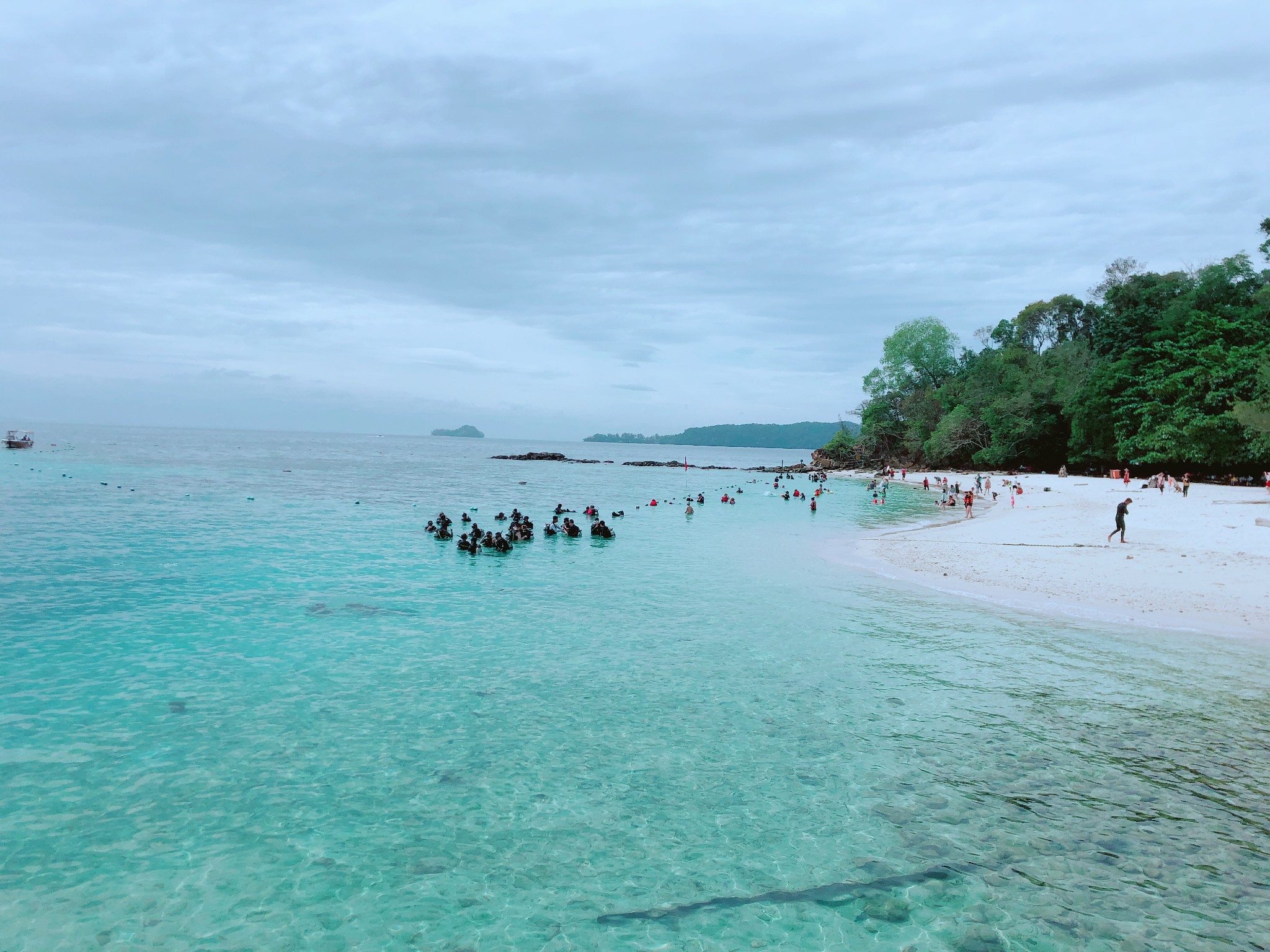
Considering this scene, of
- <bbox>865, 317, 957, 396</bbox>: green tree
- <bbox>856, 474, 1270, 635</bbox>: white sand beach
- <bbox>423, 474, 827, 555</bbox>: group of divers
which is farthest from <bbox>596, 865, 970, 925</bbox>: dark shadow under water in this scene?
<bbox>865, 317, 957, 396</bbox>: green tree

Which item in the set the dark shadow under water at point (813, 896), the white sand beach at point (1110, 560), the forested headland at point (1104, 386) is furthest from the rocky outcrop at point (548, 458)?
the dark shadow under water at point (813, 896)

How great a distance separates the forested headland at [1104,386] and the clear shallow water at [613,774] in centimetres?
4476

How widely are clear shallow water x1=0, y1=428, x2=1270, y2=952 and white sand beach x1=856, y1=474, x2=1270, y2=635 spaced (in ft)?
7.42

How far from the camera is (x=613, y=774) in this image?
388 inches

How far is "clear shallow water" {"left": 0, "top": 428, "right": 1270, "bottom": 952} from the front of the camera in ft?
22.7

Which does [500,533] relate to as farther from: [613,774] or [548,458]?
[548,458]

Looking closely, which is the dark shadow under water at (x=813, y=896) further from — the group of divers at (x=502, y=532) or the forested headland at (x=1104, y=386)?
the forested headland at (x=1104, y=386)

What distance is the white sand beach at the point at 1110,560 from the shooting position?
1822cm

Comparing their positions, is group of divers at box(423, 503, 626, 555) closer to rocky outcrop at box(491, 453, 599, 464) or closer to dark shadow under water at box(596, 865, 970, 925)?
dark shadow under water at box(596, 865, 970, 925)

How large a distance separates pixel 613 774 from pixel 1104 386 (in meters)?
74.2

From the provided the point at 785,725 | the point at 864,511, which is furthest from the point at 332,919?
the point at 864,511

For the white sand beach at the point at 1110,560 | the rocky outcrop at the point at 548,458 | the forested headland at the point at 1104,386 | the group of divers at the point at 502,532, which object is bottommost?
the group of divers at the point at 502,532

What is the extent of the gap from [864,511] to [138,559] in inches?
1684

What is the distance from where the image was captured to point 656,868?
7.70 metres
